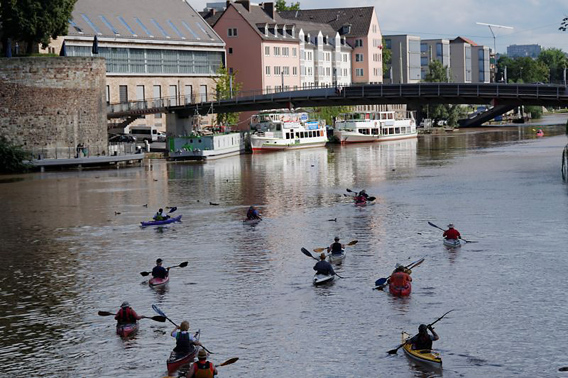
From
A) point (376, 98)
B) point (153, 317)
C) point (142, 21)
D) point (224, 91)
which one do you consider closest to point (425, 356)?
point (153, 317)

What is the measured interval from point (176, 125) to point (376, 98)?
87.9 ft

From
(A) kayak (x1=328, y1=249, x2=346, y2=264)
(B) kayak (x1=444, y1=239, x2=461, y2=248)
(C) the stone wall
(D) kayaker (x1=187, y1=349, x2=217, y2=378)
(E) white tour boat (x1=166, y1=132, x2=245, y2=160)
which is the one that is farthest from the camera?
(E) white tour boat (x1=166, y1=132, x2=245, y2=160)

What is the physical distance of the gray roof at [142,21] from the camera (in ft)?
395

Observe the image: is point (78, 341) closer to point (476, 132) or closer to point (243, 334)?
point (243, 334)

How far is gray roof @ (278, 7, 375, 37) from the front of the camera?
609ft

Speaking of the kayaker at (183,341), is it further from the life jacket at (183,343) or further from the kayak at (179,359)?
the kayak at (179,359)

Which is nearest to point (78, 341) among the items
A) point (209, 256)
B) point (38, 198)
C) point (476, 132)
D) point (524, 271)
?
point (209, 256)

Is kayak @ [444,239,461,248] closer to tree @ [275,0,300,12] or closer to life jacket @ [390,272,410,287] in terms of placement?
life jacket @ [390,272,410,287]

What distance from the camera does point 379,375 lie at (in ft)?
96.2

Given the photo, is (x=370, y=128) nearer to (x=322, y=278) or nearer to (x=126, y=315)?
(x=322, y=278)

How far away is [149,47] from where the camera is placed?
416 feet

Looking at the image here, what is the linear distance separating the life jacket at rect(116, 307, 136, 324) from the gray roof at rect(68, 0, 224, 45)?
85575 mm

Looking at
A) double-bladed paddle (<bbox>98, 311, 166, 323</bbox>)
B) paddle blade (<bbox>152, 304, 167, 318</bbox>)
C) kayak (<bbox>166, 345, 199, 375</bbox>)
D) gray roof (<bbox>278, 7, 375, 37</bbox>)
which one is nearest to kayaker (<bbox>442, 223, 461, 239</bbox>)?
paddle blade (<bbox>152, 304, 167, 318</bbox>)

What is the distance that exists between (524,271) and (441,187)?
3133cm
